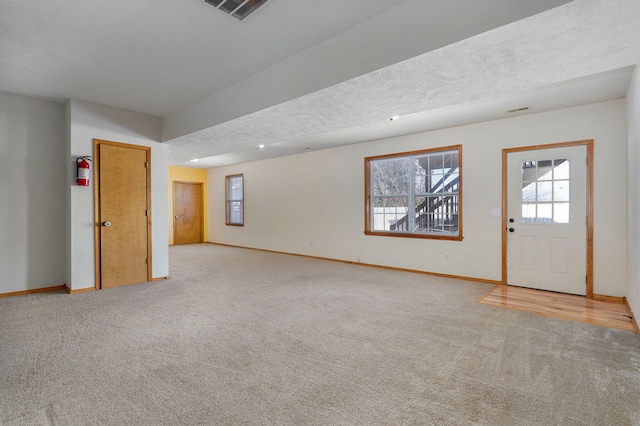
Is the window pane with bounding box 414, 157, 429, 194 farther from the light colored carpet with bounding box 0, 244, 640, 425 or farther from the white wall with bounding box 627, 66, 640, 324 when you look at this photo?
the white wall with bounding box 627, 66, 640, 324

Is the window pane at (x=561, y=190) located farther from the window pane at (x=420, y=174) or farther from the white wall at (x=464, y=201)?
the window pane at (x=420, y=174)

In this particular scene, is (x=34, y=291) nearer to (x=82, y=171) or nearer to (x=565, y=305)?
(x=82, y=171)

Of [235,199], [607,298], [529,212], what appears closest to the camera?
[607,298]

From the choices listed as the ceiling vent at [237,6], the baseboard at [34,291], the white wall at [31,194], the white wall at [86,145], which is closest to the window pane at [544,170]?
the ceiling vent at [237,6]

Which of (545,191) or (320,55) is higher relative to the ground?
(320,55)

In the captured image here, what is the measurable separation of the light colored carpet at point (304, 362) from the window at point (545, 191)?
175cm

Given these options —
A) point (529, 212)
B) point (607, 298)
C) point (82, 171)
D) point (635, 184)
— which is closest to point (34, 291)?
point (82, 171)

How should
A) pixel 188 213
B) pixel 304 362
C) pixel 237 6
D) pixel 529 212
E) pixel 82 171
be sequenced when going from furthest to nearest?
pixel 188 213
pixel 529 212
pixel 82 171
pixel 304 362
pixel 237 6

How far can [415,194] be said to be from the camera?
5.86 metres

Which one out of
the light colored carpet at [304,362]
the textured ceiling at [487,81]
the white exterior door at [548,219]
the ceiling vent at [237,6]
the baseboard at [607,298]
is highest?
the ceiling vent at [237,6]

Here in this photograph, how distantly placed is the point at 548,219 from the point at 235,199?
317 inches

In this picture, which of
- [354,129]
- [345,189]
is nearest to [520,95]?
[354,129]

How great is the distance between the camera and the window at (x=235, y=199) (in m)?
9.52

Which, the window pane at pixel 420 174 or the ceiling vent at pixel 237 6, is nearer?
the ceiling vent at pixel 237 6
